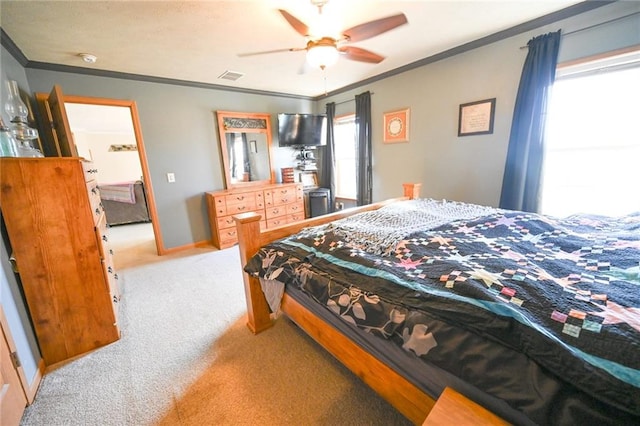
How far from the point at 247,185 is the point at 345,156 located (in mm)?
1813

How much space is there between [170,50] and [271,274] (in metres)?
2.50

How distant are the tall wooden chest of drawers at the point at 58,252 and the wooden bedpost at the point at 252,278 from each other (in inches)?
38.7

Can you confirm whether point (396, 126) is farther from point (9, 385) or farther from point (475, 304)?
point (9, 385)

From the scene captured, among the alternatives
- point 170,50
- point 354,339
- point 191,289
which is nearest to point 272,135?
point 170,50

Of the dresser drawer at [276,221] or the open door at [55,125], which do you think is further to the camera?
the dresser drawer at [276,221]

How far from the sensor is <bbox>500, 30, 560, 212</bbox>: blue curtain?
2271 millimetres

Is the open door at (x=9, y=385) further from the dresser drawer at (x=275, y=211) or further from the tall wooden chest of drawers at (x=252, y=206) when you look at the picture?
the dresser drawer at (x=275, y=211)

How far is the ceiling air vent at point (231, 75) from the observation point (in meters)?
3.23

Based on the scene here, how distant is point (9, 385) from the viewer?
1.23 m

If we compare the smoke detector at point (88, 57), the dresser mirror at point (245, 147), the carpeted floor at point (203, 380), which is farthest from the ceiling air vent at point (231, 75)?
the carpeted floor at point (203, 380)

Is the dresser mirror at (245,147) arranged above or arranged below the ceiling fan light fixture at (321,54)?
below

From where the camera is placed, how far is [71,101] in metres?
2.79

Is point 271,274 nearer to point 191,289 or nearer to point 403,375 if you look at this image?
point 403,375

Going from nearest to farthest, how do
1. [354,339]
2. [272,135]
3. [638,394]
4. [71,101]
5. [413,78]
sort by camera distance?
1. [638,394]
2. [354,339]
3. [71,101]
4. [413,78]
5. [272,135]
